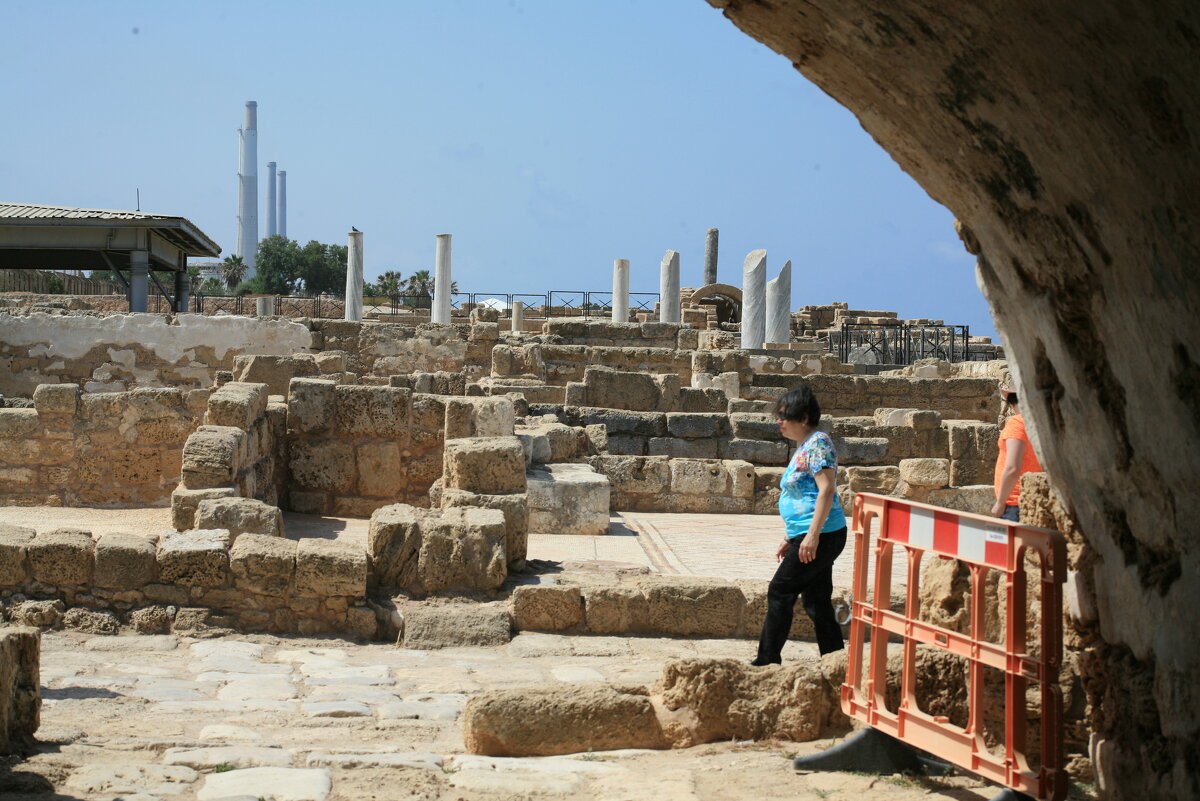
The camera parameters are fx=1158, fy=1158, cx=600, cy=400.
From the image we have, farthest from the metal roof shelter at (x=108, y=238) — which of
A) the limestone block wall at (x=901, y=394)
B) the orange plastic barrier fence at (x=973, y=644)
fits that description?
the orange plastic barrier fence at (x=973, y=644)

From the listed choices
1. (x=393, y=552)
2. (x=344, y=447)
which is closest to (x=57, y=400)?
(x=344, y=447)

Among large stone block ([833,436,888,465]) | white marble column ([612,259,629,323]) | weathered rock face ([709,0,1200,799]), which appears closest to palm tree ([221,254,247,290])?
white marble column ([612,259,629,323])

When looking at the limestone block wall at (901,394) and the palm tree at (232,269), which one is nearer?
the limestone block wall at (901,394)

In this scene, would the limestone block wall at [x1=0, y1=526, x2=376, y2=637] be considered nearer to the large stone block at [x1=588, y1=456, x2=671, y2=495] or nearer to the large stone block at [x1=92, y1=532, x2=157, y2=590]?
the large stone block at [x1=92, y1=532, x2=157, y2=590]

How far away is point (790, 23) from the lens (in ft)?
9.09

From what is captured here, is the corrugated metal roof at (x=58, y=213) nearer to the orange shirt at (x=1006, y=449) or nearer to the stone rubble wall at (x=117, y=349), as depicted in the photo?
the stone rubble wall at (x=117, y=349)

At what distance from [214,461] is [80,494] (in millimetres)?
2727

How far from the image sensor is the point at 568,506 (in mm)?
9977

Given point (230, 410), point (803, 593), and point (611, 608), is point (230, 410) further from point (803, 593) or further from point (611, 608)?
point (803, 593)

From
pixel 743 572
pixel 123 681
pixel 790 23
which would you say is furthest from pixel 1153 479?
pixel 743 572

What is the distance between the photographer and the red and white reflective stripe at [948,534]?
3.63 meters

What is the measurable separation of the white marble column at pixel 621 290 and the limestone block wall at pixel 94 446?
70.0ft

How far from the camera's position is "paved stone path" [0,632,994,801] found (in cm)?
392

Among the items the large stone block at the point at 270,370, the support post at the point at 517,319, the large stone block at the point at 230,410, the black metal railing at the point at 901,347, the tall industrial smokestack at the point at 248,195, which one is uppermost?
the tall industrial smokestack at the point at 248,195
